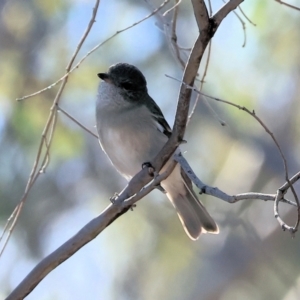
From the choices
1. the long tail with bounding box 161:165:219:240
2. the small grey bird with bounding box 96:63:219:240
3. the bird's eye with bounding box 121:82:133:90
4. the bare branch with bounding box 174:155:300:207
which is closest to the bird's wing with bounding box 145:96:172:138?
the small grey bird with bounding box 96:63:219:240

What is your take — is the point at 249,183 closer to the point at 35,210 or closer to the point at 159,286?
the point at 159,286

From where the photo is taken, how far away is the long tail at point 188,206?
13.3 feet

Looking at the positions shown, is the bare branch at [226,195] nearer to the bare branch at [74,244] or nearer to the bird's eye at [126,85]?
the bare branch at [74,244]

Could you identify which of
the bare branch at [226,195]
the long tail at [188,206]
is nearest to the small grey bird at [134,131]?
the long tail at [188,206]

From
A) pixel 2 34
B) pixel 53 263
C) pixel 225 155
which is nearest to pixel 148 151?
pixel 53 263

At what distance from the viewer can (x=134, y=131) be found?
12.6ft

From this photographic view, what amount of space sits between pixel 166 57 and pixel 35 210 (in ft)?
7.05

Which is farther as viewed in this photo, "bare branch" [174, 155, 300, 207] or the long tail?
the long tail

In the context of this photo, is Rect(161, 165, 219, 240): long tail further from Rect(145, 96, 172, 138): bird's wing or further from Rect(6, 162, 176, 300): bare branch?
Rect(6, 162, 176, 300): bare branch

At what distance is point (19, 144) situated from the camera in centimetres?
600

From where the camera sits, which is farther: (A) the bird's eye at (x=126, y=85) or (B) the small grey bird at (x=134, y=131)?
(A) the bird's eye at (x=126, y=85)

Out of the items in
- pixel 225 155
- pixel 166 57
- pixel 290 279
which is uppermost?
pixel 166 57

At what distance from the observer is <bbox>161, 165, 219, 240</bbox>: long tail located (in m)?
4.05

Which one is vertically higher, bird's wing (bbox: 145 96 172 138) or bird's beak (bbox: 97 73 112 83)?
bird's beak (bbox: 97 73 112 83)
